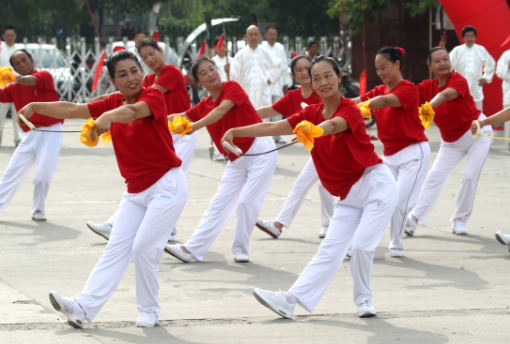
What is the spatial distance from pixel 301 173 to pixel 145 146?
2971mm

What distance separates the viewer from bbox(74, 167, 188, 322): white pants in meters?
4.54

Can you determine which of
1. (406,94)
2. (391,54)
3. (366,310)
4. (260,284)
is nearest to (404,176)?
(406,94)

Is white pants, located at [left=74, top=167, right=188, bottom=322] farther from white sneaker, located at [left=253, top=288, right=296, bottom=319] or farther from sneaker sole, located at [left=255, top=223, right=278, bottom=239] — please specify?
sneaker sole, located at [left=255, top=223, right=278, bottom=239]

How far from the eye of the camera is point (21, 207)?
8.87m

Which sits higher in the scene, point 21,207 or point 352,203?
point 352,203

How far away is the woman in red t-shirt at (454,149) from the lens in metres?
7.28

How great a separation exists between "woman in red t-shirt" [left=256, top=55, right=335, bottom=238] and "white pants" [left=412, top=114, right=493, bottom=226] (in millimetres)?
928

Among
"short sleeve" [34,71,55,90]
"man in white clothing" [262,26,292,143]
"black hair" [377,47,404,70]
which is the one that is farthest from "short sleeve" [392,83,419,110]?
"man in white clothing" [262,26,292,143]

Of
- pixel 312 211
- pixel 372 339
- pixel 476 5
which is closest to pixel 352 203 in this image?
pixel 372 339

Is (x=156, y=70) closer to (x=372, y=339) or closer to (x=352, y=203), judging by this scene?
(x=352, y=203)

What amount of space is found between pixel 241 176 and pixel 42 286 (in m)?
2.02

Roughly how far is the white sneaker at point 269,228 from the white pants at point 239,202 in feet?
2.47

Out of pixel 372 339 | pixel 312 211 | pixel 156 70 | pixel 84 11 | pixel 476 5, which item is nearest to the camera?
pixel 372 339

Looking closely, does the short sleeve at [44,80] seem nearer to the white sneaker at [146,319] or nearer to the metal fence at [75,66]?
the white sneaker at [146,319]
